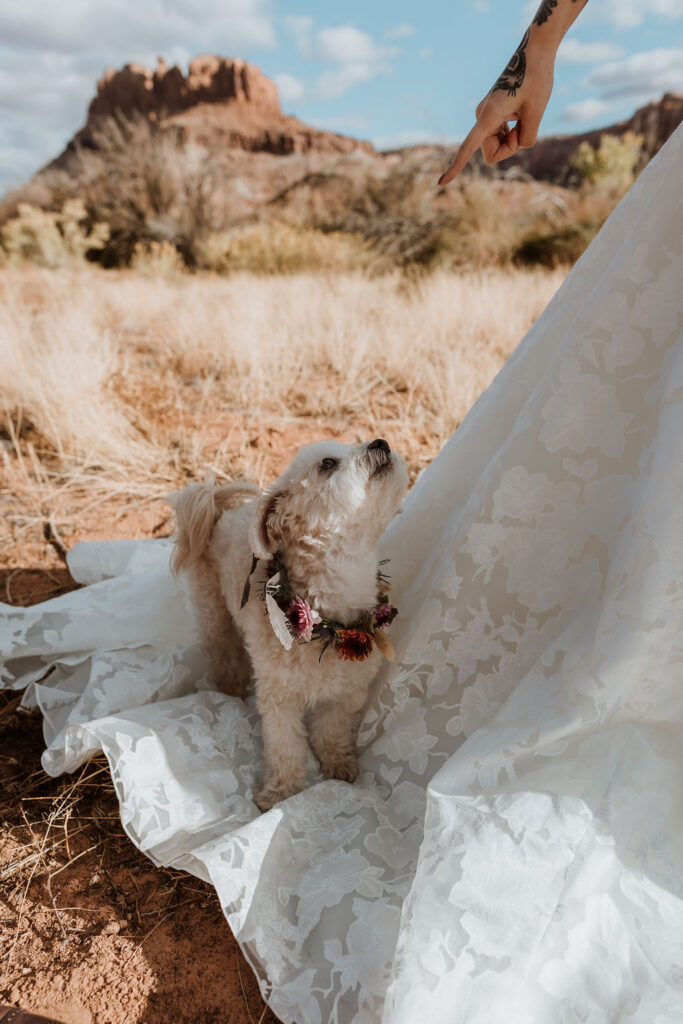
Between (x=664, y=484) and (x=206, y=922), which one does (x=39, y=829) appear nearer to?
(x=206, y=922)

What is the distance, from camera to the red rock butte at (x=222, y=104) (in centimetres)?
5203

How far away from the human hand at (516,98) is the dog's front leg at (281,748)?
1813 millimetres

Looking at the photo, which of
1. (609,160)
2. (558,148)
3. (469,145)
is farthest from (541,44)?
(558,148)

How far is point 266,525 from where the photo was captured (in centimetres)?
208

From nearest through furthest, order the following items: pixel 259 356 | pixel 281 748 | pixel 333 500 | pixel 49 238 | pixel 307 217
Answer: pixel 333 500 → pixel 281 748 → pixel 259 356 → pixel 49 238 → pixel 307 217

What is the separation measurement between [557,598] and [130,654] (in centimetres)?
195

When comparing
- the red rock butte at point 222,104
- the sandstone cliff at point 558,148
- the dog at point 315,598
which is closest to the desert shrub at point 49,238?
the dog at point 315,598

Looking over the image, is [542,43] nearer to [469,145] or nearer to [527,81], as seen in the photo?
[527,81]

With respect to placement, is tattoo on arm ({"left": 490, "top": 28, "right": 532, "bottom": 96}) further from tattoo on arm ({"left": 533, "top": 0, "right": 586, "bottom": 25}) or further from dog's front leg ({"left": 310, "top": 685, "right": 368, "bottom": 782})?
dog's front leg ({"left": 310, "top": 685, "right": 368, "bottom": 782})

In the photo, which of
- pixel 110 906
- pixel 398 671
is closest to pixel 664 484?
pixel 398 671

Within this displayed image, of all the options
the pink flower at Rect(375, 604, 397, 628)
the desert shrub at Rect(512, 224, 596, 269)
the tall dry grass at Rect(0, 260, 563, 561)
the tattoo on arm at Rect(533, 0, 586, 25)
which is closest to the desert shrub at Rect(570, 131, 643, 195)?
the desert shrub at Rect(512, 224, 596, 269)

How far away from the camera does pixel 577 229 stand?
1228 centimetres

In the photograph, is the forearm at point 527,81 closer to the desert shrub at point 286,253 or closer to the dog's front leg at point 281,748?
the dog's front leg at point 281,748

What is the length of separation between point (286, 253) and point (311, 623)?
11.4 meters
